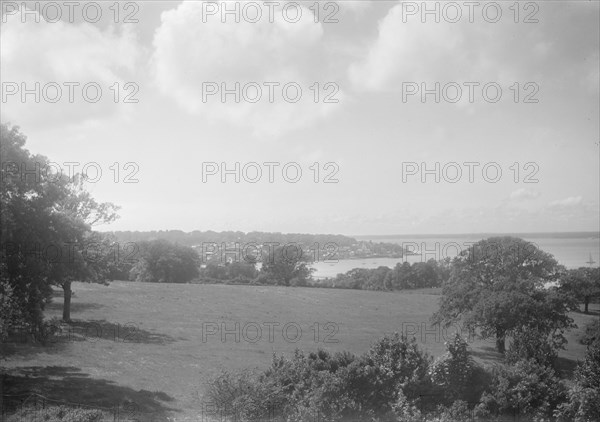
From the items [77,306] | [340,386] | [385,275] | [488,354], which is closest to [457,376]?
[340,386]

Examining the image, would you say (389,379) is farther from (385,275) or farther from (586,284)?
(385,275)

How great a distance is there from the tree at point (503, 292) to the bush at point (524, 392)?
16231 mm

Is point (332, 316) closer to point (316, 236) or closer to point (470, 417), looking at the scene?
point (470, 417)

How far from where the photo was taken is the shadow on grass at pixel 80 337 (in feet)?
75.4

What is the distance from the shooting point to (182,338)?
105ft

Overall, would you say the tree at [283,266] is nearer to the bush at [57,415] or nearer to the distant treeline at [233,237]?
the distant treeline at [233,237]

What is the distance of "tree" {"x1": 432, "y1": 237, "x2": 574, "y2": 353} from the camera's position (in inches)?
1236

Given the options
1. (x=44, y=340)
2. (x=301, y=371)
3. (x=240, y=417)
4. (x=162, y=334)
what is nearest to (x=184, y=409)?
(x=240, y=417)

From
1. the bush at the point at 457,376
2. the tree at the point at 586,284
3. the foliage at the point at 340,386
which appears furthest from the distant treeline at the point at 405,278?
the bush at the point at 457,376

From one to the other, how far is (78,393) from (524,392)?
1587cm

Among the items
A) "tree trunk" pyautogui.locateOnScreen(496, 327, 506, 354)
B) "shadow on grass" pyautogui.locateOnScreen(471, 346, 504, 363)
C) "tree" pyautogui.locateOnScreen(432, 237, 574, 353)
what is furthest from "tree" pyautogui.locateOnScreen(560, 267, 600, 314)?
"tree trunk" pyautogui.locateOnScreen(496, 327, 506, 354)

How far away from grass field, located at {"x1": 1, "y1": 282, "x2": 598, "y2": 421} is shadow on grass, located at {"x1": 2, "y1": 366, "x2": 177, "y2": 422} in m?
0.04

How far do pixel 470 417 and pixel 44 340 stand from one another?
16.3 m

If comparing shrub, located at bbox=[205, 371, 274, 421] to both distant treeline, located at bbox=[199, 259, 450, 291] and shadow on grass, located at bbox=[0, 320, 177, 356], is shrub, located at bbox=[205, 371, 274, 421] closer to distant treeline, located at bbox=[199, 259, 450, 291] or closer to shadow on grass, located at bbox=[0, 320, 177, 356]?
shadow on grass, located at bbox=[0, 320, 177, 356]
